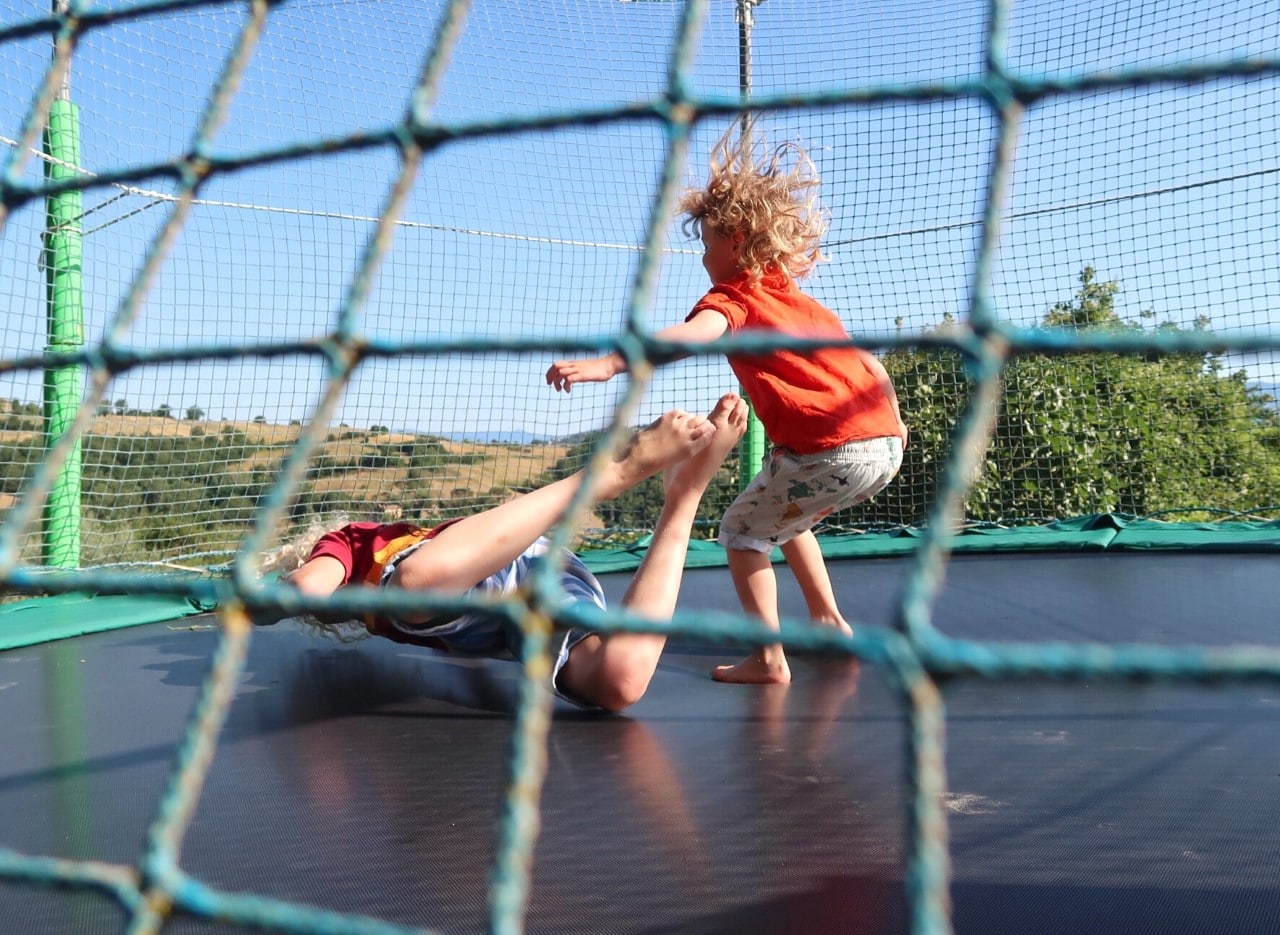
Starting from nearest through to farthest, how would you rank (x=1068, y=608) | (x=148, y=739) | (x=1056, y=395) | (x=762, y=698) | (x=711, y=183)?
(x=148, y=739) → (x=762, y=698) → (x=711, y=183) → (x=1068, y=608) → (x=1056, y=395)

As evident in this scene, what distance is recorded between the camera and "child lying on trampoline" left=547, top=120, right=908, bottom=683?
176 cm

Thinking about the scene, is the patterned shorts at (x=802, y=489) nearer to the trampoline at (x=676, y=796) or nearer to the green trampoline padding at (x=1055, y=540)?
the trampoline at (x=676, y=796)

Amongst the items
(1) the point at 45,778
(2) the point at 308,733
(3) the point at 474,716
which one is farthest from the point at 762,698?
(1) the point at 45,778

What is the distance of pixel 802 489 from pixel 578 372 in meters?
0.62

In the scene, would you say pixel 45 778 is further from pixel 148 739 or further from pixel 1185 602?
pixel 1185 602

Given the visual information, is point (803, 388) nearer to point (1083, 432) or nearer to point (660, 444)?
point (660, 444)

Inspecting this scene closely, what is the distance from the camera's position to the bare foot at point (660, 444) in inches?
50.6

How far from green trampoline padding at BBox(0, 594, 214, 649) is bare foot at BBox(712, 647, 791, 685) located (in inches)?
43.5

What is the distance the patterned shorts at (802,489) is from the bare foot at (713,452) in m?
0.35

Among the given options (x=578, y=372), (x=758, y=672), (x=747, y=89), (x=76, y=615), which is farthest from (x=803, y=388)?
(x=747, y=89)

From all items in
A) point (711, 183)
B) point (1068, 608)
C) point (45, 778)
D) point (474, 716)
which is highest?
point (711, 183)

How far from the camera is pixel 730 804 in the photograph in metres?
1.06

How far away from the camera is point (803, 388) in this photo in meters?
1.77

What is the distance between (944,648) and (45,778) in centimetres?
115
